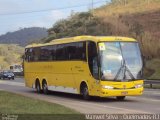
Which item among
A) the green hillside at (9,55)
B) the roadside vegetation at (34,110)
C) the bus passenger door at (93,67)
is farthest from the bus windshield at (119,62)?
the green hillside at (9,55)

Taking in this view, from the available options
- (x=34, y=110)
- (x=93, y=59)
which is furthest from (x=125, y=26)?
(x=34, y=110)

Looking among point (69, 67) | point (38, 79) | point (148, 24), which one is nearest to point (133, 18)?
point (148, 24)

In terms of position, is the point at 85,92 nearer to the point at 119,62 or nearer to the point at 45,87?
the point at 119,62

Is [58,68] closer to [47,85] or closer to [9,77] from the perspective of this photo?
[47,85]

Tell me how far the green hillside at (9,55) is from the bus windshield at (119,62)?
111 m

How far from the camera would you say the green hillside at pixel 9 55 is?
141m

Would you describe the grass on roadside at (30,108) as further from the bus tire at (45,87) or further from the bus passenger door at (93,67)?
the bus tire at (45,87)

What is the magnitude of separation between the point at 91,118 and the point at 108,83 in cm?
756

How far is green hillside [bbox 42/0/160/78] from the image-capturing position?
172 ft

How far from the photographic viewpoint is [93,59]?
78.9 ft

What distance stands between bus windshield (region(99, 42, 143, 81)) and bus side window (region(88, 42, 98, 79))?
0.37 m

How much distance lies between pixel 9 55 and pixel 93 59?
124 metres

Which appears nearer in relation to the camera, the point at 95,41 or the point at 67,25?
the point at 95,41

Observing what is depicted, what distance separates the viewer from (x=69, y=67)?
26.7m
